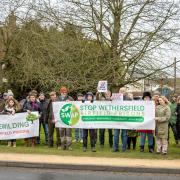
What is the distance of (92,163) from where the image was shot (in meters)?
11.7

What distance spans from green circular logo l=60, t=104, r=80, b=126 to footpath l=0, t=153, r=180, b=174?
7.09 ft

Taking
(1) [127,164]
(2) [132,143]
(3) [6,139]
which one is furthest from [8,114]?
(1) [127,164]

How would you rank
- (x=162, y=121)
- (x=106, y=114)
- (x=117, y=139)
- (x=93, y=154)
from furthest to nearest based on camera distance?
(x=106, y=114) < (x=117, y=139) < (x=162, y=121) < (x=93, y=154)

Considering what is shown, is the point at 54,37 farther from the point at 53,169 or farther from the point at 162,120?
the point at 53,169

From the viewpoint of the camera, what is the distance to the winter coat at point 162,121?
44.8 ft

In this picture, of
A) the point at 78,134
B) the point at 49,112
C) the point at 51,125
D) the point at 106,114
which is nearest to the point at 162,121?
the point at 106,114

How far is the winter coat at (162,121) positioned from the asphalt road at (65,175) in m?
2.73

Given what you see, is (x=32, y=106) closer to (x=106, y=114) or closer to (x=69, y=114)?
(x=69, y=114)

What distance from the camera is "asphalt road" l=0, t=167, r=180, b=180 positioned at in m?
10.2

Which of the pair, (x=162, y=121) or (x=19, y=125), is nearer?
(x=162, y=121)

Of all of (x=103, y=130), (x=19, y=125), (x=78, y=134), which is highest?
(x=19, y=125)

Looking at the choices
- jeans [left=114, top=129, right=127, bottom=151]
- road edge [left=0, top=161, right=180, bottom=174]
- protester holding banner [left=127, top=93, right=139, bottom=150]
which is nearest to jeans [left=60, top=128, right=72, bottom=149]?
jeans [left=114, top=129, right=127, bottom=151]

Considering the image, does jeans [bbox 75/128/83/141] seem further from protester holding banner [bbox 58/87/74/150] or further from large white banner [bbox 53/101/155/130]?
large white banner [bbox 53/101/155/130]

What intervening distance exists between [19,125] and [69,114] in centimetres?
170
